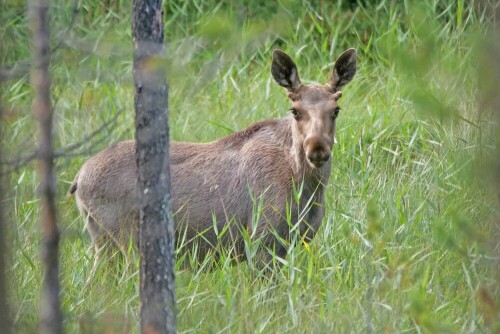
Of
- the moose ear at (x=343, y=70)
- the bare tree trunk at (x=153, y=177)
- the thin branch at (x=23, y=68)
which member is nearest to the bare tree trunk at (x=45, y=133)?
the thin branch at (x=23, y=68)

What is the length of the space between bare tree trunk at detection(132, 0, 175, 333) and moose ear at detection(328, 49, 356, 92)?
2867 millimetres

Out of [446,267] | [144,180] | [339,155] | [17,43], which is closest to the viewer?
[144,180]

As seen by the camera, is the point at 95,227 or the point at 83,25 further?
the point at 83,25

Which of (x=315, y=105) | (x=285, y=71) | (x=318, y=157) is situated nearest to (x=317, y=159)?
(x=318, y=157)

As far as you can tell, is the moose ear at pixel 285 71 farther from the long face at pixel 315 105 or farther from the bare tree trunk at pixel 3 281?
the bare tree trunk at pixel 3 281

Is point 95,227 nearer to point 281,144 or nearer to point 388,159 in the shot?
point 281,144

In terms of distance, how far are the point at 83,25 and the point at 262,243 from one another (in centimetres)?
494

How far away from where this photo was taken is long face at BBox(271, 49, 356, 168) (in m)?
6.44

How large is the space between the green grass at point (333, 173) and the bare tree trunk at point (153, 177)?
0.23 metres

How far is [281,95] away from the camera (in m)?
9.38

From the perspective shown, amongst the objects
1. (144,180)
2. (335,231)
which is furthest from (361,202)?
(144,180)

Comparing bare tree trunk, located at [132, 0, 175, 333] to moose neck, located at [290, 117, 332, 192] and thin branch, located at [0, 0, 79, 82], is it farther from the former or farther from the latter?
moose neck, located at [290, 117, 332, 192]

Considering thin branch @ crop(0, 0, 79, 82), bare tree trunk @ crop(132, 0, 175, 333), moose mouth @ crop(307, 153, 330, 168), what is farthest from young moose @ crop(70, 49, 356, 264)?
thin branch @ crop(0, 0, 79, 82)

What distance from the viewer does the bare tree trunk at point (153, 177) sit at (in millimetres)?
4305
